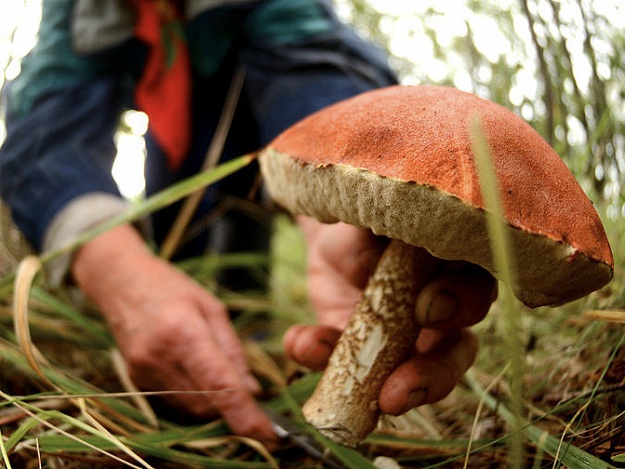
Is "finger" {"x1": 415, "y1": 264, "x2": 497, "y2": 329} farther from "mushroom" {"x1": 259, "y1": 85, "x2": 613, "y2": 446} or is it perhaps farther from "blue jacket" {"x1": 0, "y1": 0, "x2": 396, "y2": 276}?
"blue jacket" {"x1": 0, "y1": 0, "x2": 396, "y2": 276}

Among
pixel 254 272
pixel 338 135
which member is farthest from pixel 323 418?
pixel 254 272

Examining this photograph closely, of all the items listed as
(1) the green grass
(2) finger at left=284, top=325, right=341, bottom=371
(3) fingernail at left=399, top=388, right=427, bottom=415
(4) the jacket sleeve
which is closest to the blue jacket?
(4) the jacket sleeve

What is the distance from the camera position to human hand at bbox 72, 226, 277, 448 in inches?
27.6

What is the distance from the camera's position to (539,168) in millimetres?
411

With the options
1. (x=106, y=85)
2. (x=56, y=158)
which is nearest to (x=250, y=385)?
(x=56, y=158)

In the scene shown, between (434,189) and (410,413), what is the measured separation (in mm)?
525

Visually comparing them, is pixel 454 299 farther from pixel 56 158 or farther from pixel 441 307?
pixel 56 158

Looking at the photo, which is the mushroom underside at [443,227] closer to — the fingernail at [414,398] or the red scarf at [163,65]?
the fingernail at [414,398]

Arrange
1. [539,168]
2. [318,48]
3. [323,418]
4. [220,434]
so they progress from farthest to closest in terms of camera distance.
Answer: [318,48] < [220,434] < [323,418] < [539,168]

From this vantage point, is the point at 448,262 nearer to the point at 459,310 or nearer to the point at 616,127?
the point at 459,310

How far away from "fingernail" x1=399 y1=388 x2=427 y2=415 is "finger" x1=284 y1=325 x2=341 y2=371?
5.2 inches

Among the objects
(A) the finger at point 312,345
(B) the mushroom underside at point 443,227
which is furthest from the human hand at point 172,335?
(B) the mushroom underside at point 443,227

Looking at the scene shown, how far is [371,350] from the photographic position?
1.76 feet

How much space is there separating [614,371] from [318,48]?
0.93 metres
